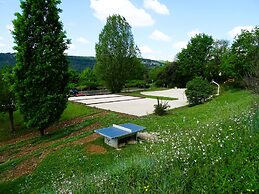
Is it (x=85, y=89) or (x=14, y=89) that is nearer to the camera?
(x=14, y=89)

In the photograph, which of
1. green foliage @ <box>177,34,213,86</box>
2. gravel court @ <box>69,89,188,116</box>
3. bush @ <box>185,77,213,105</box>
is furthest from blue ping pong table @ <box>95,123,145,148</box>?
green foliage @ <box>177,34,213,86</box>

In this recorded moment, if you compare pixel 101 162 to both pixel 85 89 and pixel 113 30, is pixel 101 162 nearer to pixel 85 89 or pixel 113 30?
pixel 113 30

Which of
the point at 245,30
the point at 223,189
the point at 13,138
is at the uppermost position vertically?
the point at 245,30

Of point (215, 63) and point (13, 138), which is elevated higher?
point (215, 63)

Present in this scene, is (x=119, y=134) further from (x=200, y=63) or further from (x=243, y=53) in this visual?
(x=200, y=63)

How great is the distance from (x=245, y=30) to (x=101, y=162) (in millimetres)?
20136

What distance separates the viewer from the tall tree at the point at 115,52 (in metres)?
29.1

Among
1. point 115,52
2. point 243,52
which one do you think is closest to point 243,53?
point 243,52

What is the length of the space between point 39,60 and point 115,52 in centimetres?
1905

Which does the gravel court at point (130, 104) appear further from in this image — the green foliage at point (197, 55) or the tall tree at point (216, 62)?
the green foliage at point (197, 55)

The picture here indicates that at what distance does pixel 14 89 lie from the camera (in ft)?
35.6

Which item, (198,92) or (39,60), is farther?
(198,92)

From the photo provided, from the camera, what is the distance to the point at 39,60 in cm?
1070

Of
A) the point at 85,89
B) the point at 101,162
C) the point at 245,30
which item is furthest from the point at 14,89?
the point at 85,89
